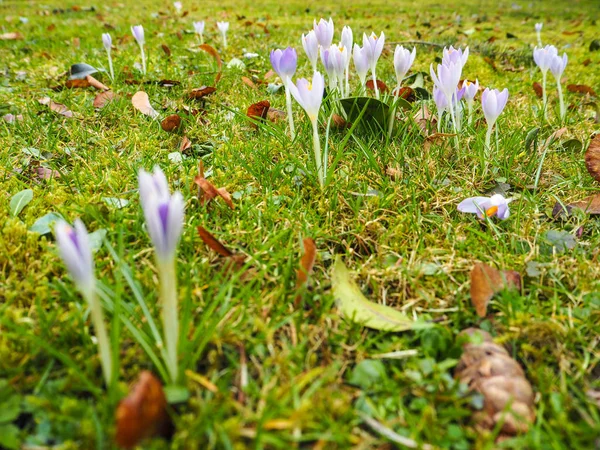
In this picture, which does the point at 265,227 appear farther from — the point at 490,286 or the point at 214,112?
the point at 214,112

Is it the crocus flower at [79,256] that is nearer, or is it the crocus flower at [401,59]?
the crocus flower at [79,256]

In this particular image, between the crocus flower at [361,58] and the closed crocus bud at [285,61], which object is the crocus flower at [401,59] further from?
the closed crocus bud at [285,61]

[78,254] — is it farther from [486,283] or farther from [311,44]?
[311,44]

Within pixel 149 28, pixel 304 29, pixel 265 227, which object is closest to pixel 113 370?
pixel 265 227

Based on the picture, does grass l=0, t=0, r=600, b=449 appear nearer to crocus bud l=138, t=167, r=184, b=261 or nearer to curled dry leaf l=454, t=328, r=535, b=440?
curled dry leaf l=454, t=328, r=535, b=440

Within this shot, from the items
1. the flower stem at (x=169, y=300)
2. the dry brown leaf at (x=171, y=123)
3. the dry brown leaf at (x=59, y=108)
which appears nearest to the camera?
the flower stem at (x=169, y=300)

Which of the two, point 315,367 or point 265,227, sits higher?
point 265,227

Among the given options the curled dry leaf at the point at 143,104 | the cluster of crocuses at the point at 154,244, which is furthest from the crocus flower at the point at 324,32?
the cluster of crocuses at the point at 154,244
